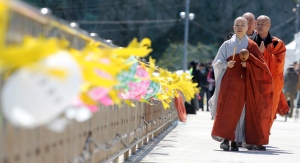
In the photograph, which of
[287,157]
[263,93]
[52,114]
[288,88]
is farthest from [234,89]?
[288,88]

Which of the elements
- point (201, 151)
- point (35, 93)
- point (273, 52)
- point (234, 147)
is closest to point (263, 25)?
point (273, 52)

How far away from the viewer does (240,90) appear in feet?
49.8

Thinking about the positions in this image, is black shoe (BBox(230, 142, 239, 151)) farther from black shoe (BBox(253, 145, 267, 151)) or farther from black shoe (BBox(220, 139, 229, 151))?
black shoe (BBox(253, 145, 267, 151))

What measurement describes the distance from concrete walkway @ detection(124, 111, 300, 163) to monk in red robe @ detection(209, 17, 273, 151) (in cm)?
29

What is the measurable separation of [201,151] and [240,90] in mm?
1682

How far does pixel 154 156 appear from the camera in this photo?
12.4m

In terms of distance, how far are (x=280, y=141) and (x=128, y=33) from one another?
69594 mm

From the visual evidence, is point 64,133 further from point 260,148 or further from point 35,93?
point 260,148

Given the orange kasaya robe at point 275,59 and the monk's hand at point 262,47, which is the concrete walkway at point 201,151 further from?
the monk's hand at point 262,47

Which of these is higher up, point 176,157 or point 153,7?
point 153,7

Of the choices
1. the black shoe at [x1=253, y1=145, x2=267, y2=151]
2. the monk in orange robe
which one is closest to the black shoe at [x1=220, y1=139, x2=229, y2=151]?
the black shoe at [x1=253, y1=145, x2=267, y2=151]

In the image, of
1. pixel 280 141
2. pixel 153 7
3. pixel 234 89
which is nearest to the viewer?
pixel 234 89

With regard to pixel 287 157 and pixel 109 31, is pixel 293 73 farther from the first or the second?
pixel 109 31

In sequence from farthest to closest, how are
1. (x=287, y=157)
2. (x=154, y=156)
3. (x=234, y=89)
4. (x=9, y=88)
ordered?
(x=234, y=89), (x=287, y=157), (x=154, y=156), (x=9, y=88)
